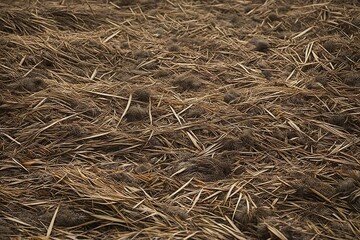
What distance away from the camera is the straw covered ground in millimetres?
1505

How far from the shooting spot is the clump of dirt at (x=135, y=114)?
1.91 metres

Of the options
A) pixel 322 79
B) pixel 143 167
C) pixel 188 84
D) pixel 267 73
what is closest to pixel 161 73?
pixel 188 84

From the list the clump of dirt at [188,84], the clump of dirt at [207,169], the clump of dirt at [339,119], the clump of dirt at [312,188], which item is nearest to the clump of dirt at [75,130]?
the clump of dirt at [207,169]

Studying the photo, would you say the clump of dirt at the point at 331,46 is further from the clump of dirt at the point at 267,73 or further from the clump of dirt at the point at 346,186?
the clump of dirt at the point at 346,186

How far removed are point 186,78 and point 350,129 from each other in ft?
2.64

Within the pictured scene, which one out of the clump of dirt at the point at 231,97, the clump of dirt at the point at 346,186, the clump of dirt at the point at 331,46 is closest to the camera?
the clump of dirt at the point at 346,186

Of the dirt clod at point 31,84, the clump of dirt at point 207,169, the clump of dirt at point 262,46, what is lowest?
the clump of dirt at point 207,169

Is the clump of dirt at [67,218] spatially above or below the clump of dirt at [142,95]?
below

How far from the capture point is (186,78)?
2.15 meters

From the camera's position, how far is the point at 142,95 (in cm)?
201

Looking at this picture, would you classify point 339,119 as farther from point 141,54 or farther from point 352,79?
point 141,54

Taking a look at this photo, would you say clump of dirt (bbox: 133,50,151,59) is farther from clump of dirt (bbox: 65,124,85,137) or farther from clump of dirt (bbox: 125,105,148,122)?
clump of dirt (bbox: 65,124,85,137)

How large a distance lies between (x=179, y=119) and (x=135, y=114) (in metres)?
0.20

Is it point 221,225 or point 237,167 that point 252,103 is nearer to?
point 237,167
